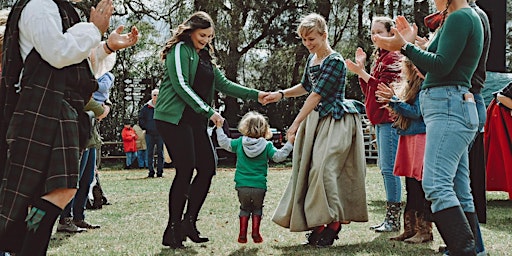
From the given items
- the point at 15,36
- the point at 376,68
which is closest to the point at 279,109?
the point at 376,68

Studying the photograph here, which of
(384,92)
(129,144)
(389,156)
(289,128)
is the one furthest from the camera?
(129,144)

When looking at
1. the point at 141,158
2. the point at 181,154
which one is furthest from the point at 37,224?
the point at 141,158

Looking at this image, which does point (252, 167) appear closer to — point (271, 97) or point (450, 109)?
point (271, 97)

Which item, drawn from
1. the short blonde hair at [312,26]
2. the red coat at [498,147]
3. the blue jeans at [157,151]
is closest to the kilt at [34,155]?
the short blonde hair at [312,26]

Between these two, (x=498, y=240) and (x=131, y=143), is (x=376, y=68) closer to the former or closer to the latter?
(x=498, y=240)

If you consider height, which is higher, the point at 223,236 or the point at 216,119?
the point at 216,119

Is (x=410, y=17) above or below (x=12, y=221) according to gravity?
above

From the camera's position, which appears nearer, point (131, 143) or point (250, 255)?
point (250, 255)

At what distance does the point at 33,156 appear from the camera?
11.2 feet

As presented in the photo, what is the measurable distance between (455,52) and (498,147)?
4.13m

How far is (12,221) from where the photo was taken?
11.2 feet

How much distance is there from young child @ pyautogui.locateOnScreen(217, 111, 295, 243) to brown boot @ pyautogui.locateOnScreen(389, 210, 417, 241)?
111 cm

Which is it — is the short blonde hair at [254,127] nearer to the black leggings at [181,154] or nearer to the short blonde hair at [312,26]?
the black leggings at [181,154]

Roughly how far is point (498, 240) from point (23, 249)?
3.78 m
